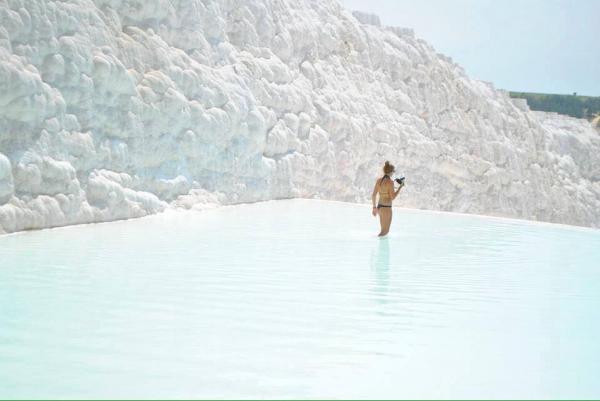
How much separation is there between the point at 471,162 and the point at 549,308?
2213 centimetres

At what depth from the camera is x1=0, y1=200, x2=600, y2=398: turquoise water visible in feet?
9.21

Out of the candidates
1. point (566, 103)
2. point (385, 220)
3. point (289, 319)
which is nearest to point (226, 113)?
point (385, 220)

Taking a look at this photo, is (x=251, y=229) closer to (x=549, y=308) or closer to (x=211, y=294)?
(x=211, y=294)

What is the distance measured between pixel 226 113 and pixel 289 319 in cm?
934

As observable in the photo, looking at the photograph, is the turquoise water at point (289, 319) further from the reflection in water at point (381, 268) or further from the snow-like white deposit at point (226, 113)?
the snow-like white deposit at point (226, 113)

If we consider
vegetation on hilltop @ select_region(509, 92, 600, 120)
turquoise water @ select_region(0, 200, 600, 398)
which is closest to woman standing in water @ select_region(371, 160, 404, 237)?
turquoise water @ select_region(0, 200, 600, 398)

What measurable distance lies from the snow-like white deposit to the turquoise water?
1.63 metres

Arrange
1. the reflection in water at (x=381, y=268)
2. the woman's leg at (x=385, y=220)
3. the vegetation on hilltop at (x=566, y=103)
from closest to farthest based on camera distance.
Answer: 1. the reflection in water at (x=381, y=268)
2. the woman's leg at (x=385, y=220)
3. the vegetation on hilltop at (x=566, y=103)

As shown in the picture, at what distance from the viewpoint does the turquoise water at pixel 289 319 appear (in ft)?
9.21

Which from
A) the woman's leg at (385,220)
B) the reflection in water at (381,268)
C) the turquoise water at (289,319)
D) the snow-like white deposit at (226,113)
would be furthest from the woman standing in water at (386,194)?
the snow-like white deposit at (226,113)

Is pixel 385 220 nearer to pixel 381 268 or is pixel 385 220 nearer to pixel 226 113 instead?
pixel 381 268

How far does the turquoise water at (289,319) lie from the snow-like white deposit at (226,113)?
5.34 ft

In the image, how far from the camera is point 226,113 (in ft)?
42.3

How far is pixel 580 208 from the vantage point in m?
31.6
